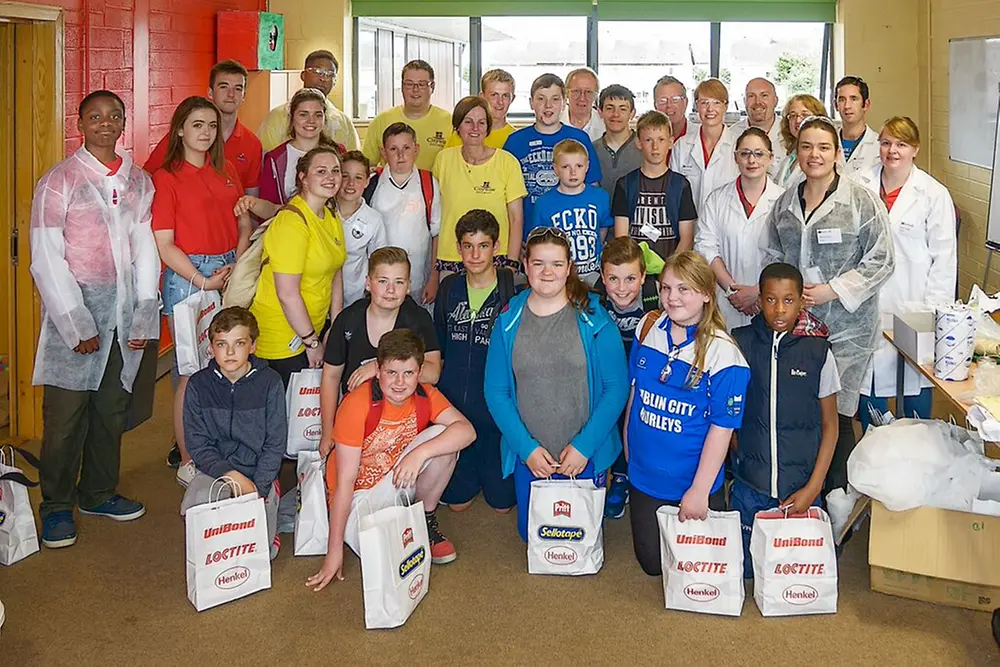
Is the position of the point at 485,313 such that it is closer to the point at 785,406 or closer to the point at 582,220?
the point at 582,220

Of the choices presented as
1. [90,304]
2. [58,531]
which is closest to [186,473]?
[58,531]

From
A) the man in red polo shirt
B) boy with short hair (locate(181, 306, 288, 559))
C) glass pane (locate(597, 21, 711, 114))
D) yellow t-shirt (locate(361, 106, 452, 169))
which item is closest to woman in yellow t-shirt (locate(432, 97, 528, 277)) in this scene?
yellow t-shirt (locate(361, 106, 452, 169))

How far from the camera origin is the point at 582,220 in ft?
12.4

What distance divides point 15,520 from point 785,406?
97.4 inches

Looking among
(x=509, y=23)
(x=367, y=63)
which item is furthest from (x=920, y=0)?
(x=367, y=63)

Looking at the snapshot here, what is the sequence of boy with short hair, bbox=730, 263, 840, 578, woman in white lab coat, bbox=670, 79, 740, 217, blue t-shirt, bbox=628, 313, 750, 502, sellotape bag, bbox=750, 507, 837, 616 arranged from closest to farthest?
1. sellotape bag, bbox=750, 507, 837, 616
2. blue t-shirt, bbox=628, 313, 750, 502
3. boy with short hair, bbox=730, 263, 840, 578
4. woman in white lab coat, bbox=670, 79, 740, 217

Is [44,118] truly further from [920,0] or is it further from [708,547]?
[920,0]

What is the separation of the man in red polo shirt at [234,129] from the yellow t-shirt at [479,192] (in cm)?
93

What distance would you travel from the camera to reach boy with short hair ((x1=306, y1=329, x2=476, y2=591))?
2986 millimetres

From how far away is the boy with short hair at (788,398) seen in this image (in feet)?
9.89

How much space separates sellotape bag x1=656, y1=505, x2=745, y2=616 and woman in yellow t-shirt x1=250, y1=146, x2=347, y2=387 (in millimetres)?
1449

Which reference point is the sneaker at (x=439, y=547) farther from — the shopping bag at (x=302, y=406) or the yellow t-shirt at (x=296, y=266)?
the yellow t-shirt at (x=296, y=266)

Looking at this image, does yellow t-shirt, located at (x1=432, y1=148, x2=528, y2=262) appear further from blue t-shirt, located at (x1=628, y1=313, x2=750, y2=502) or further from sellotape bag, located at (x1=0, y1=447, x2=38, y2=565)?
sellotape bag, located at (x1=0, y1=447, x2=38, y2=565)

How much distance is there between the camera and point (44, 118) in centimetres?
416
